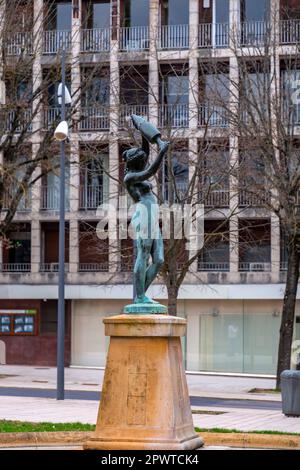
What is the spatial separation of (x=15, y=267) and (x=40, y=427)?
25278 mm

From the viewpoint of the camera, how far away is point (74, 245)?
38594 mm

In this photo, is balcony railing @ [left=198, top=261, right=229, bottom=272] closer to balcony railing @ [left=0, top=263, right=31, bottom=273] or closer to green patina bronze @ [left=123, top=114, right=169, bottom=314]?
balcony railing @ [left=0, top=263, right=31, bottom=273]

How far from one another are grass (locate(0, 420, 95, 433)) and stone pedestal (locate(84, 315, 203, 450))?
3.33m

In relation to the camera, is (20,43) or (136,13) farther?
(136,13)

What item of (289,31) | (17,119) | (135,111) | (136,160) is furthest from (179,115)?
(136,160)

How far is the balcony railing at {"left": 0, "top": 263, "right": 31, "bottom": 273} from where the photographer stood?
130ft

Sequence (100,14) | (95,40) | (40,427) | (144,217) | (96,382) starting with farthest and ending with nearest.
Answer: (100,14) → (95,40) → (96,382) → (40,427) → (144,217)

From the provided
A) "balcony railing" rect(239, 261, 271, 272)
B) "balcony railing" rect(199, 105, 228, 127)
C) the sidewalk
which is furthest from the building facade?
the sidewalk

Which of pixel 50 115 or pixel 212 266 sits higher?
pixel 50 115

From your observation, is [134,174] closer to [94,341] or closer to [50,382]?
[50,382]

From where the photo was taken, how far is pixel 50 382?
102 ft

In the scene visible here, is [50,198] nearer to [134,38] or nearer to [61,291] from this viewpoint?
[134,38]

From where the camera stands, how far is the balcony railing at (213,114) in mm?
28475
